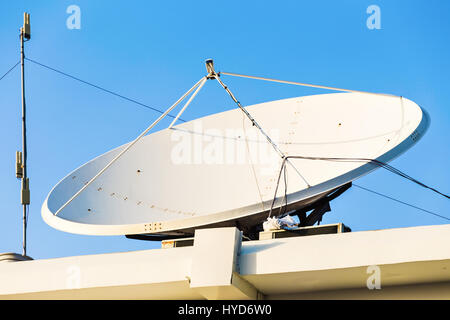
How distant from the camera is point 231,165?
17.2m

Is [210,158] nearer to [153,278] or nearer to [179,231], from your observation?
[179,231]

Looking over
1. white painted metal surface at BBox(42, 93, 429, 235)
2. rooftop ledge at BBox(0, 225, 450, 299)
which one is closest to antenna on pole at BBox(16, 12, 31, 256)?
white painted metal surface at BBox(42, 93, 429, 235)

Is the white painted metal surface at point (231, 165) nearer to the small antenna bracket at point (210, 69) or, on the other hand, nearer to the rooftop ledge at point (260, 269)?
the rooftop ledge at point (260, 269)

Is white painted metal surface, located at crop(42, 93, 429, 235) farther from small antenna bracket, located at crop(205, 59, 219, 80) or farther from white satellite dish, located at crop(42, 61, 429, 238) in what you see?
small antenna bracket, located at crop(205, 59, 219, 80)

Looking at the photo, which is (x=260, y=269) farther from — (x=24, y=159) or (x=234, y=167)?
(x=24, y=159)

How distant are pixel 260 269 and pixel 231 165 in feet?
16.5

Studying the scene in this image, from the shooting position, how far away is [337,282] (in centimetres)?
1262

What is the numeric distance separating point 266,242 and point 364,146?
3577 mm

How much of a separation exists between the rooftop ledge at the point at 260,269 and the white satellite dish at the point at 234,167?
0.76 meters

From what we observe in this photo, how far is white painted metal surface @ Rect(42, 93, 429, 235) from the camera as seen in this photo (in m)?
14.1

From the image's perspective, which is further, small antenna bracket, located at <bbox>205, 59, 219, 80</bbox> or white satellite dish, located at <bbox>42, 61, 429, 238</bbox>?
small antenna bracket, located at <bbox>205, 59, 219, 80</bbox>

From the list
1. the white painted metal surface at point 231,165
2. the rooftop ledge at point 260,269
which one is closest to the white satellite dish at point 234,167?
the white painted metal surface at point 231,165

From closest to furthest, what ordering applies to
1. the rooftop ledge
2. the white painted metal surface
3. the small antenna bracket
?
1. the rooftop ledge
2. the white painted metal surface
3. the small antenna bracket

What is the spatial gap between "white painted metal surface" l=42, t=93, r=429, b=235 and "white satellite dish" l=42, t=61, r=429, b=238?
0.02 meters
